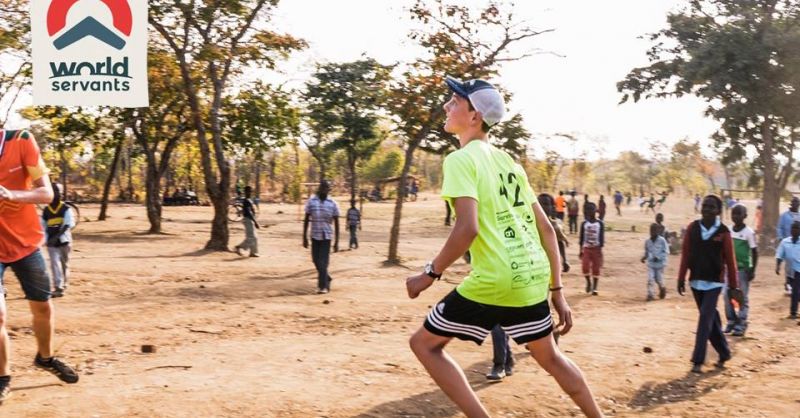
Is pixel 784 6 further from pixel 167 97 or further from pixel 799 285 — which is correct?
pixel 167 97

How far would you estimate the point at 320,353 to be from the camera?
728 centimetres

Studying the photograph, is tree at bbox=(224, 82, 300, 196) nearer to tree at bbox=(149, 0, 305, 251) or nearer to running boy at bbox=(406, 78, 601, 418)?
tree at bbox=(149, 0, 305, 251)

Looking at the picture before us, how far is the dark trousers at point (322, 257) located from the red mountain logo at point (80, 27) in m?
4.10

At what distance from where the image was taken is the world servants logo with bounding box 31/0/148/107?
10.3 m

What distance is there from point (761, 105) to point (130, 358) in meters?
24.5

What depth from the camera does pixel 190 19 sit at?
18.4 m

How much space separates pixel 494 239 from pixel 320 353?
4.09 m

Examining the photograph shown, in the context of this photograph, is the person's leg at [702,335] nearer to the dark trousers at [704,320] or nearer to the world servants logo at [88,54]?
the dark trousers at [704,320]

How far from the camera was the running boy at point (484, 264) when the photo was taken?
3.53 metres

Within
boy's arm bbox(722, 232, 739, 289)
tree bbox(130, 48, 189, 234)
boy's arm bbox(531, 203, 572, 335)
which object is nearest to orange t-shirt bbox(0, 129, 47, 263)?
boy's arm bbox(531, 203, 572, 335)

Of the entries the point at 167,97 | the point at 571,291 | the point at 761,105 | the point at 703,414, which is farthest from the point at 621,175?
the point at 703,414

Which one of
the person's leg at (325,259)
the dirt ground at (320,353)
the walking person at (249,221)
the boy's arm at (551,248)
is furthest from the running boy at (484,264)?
the walking person at (249,221)

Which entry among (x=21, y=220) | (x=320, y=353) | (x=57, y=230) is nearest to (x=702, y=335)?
(x=320, y=353)

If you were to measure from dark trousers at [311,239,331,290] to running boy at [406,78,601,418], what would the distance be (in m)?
8.28
